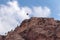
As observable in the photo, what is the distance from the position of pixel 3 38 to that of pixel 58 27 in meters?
17.0

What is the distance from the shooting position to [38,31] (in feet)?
172

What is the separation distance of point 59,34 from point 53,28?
2.81 meters

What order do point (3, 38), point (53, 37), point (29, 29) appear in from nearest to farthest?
point (53, 37), point (29, 29), point (3, 38)

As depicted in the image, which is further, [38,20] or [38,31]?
[38,20]

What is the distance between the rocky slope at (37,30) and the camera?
51.9 m

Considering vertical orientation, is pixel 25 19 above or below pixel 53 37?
above

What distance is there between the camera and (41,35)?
170 ft

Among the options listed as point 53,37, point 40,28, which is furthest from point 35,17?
point 53,37

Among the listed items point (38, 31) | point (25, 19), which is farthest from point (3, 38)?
point (38, 31)

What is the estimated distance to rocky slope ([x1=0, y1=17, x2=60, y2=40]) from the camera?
51938 mm

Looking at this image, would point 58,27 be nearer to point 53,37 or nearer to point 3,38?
point 53,37

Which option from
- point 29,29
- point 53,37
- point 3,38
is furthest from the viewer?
point 3,38

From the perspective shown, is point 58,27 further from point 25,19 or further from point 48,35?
point 25,19

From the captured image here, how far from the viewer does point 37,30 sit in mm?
53062
